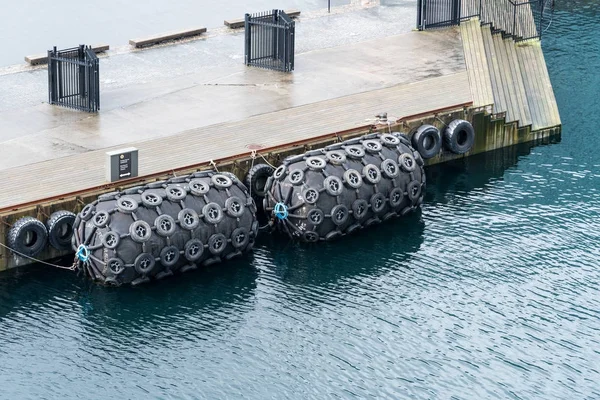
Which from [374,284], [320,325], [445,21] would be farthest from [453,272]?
[445,21]

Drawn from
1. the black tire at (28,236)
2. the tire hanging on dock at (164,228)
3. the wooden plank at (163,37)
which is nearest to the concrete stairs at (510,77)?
the wooden plank at (163,37)

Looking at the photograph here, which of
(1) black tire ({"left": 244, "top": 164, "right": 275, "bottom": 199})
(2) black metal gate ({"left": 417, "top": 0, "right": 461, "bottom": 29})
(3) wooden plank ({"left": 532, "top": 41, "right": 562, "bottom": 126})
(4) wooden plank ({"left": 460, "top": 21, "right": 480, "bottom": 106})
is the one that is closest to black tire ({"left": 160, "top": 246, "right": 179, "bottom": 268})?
(1) black tire ({"left": 244, "top": 164, "right": 275, "bottom": 199})

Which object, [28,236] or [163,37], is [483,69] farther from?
[28,236]

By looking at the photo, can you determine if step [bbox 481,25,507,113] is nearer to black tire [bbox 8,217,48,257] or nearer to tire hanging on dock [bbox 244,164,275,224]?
tire hanging on dock [bbox 244,164,275,224]

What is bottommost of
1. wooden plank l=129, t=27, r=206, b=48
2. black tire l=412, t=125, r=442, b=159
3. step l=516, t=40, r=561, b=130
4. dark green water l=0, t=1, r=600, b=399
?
dark green water l=0, t=1, r=600, b=399

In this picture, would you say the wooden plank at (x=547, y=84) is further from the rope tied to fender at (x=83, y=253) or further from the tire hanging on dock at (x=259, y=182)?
the rope tied to fender at (x=83, y=253)

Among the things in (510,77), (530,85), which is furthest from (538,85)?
(510,77)

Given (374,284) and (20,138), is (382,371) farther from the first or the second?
(20,138)
